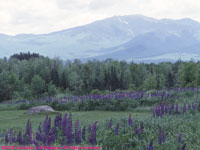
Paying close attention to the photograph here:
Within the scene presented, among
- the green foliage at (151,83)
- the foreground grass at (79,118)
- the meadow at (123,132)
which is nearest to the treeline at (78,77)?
the green foliage at (151,83)

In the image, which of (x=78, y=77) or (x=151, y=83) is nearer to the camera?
(x=151, y=83)

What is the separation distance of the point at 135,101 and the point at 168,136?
8.35 meters

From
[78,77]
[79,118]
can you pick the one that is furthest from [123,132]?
[78,77]

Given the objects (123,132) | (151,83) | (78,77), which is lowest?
(123,132)

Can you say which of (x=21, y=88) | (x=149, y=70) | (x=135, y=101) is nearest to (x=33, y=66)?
(x=21, y=88)

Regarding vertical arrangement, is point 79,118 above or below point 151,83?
below

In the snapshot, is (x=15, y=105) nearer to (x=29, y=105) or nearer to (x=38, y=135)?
(x=29, y=105)

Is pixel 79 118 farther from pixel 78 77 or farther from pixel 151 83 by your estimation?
pixel 78 77

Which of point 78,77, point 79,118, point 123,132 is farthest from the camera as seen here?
Result: point 78,77

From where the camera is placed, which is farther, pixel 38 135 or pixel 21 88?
pixel 21 88

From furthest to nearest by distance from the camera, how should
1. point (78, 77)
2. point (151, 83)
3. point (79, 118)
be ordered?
point (78, 77)
point (151, 83)
point (79, 118)

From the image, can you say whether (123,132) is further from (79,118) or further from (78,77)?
(78,77)

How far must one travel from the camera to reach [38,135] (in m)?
6.71

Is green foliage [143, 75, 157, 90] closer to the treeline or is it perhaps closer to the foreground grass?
the treeline
